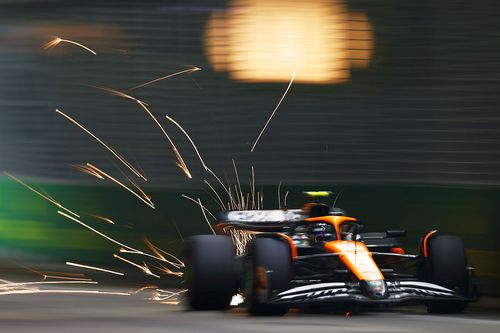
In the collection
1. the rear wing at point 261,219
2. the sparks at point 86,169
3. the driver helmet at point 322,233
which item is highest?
the sparks at point 86,169

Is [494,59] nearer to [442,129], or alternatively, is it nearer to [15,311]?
[442,129]

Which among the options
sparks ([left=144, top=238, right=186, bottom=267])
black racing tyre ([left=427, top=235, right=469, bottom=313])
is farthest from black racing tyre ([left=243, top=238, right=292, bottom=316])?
sparks ([left=144, top=238, right=186, bottom=267])

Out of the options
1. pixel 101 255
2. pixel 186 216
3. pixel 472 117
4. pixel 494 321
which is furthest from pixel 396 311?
pixel 101 255

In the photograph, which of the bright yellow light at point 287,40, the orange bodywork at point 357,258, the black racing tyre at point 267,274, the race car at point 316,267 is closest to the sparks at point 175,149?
the bright yellow light at point 287,40

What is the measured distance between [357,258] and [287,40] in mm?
5370

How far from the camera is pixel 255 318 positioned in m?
13.1

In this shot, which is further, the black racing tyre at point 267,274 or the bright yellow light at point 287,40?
the bright yellow light at point 287,40

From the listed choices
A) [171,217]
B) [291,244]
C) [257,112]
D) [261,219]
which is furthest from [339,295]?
[171,217]

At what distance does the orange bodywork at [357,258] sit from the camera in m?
13.0

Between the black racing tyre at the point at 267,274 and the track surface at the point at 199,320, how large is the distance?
0.54 feet

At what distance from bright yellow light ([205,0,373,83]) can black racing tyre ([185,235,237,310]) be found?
396 centimetres

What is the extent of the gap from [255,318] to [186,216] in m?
5.84

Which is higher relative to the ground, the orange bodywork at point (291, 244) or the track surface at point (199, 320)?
the orange bodywork at point (291, 244)

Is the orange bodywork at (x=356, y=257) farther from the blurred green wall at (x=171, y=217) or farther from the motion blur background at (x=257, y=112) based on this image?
the motion blur background at (x=257, y=112)
